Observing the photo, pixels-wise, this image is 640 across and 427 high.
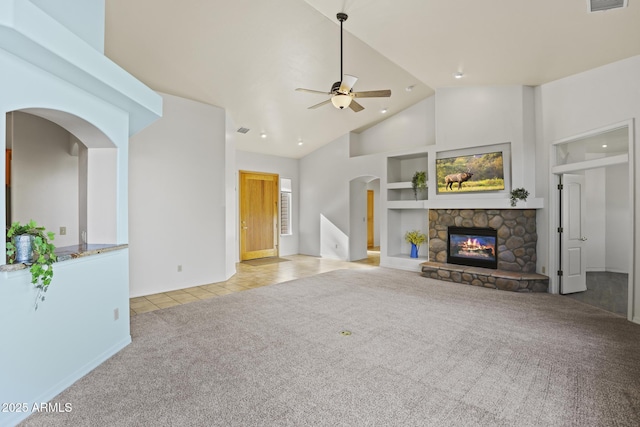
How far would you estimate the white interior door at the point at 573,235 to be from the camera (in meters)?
5.21

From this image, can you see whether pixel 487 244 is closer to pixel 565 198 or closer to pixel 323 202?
pixel 565 198

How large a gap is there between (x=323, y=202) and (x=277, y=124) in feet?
9.15

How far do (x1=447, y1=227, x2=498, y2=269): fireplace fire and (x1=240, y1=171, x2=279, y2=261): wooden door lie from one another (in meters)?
4.76

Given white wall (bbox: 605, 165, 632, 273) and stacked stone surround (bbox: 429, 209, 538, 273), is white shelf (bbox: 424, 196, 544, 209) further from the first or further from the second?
white wall (bbox: 605, 165, 632, 273)

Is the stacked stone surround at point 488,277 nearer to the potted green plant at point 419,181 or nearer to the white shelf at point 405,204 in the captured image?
the white shelf at point 405,204

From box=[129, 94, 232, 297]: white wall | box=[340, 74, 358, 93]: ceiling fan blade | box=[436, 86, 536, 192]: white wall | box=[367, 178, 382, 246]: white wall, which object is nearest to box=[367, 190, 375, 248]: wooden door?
box=[367, 178, 382, 246]: white wall

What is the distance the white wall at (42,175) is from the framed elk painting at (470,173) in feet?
20.6

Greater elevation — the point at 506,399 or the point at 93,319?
the point at 93,319

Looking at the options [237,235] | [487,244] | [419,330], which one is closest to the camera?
[419,330]

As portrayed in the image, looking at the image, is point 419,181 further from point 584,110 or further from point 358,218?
point 584,110

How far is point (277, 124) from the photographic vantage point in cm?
719

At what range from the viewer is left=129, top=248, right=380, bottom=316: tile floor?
479 centimetres

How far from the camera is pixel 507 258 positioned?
19.0 feet

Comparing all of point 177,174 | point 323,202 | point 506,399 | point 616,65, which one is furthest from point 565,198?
point 177,174
